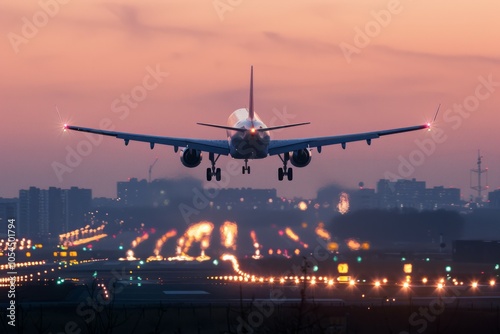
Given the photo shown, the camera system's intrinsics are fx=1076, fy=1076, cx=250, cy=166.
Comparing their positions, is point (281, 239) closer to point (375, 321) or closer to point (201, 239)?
point (201, 239)

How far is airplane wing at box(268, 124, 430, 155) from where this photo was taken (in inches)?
3401

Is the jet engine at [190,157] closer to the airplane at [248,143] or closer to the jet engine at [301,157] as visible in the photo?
the airplane at [248,143]

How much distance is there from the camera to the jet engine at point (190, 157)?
87250mm

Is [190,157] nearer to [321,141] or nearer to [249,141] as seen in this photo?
[249,141]

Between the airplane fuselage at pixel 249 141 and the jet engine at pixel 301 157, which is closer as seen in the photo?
the airplane fuselage at pixel 249 141

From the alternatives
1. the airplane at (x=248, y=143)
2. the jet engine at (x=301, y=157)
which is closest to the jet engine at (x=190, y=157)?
the airplane at (x=248, y=143)

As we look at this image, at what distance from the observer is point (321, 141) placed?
→ 89.4 metres

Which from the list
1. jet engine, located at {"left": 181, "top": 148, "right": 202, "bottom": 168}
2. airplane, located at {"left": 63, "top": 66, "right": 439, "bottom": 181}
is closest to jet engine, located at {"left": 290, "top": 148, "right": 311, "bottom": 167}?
airplane, located at {"left": 63, "top": 66, "right": 439, "bottom": 181}

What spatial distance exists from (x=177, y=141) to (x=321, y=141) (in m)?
11.9

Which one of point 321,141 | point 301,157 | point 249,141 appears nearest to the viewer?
point 249,141

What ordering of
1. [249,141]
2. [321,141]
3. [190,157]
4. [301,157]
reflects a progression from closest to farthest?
[249,141], [190,157], [301,157], [321,141]

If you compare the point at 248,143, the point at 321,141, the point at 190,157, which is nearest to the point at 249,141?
the point at 248,143

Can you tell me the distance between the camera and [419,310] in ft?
277

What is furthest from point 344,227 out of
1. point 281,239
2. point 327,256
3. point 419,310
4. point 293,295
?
point 419,310
